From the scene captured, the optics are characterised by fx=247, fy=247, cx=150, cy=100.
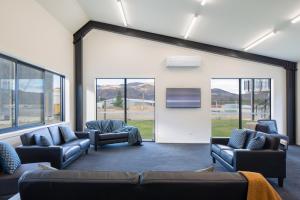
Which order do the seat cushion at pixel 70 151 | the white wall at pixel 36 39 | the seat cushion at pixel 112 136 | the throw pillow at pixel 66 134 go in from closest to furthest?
the white wall at pixel 36 39 < the seat cushion at pixel 70 151 < the throw pillow at pixel 66 134 < the seat cushion at pixel 112 136

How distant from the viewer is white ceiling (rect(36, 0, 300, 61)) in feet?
16.5

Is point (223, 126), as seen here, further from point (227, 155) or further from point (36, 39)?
point (36, 39)

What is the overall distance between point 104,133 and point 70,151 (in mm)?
2415

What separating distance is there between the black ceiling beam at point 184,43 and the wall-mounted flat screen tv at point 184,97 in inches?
57.7

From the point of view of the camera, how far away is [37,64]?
5.73 m

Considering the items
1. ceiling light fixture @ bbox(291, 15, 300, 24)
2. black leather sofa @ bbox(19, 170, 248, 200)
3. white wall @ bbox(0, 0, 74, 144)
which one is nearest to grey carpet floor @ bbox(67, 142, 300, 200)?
white wall @ bbox(0, 0, 74, 144)

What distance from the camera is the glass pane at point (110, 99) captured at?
339 inches

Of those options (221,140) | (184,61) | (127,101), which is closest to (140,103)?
(127,101)

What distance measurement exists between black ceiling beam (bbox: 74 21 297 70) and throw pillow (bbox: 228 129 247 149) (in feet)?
12.1

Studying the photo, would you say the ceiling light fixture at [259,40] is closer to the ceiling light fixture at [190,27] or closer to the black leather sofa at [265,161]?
the ceiling light fixture at [190,27]

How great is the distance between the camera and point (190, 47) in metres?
8.30

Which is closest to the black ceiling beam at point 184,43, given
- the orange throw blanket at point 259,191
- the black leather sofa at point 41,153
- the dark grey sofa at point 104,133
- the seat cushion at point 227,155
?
the dark grey sofa at point 104,133

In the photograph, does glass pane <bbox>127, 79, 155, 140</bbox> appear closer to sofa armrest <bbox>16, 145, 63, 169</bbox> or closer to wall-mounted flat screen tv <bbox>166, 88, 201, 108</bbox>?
wall-mounted flat screen tv <bbox>166, 88, 201, 108</bbox>

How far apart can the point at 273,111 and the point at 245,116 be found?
91cm
